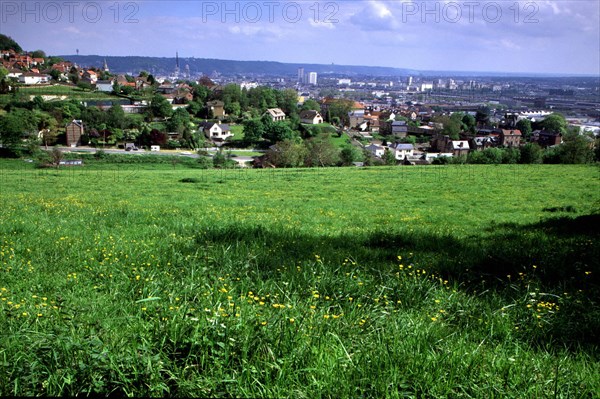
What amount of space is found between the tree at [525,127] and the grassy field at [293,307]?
4999 inches

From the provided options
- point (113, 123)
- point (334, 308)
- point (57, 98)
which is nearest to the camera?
point (334, 308)

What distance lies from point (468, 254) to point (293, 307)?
5.12 m

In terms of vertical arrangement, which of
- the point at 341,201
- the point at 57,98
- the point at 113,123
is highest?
the point at 57,98

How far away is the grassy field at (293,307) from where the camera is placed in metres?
3.65

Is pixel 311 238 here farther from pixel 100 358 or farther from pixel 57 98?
pixel 57 98

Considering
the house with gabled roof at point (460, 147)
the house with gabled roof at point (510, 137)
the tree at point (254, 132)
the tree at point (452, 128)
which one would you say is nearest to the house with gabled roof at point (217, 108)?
the tree at point (254, 132)

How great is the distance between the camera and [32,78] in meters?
Result: 148

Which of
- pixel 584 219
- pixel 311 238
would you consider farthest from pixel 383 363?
pixel 584 219

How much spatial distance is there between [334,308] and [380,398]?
7.26ft

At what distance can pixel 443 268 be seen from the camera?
25.8 feet

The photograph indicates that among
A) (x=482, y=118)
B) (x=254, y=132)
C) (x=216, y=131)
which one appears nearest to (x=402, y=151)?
(x=254, y=132)

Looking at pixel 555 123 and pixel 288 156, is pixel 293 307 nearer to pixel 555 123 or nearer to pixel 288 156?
pixel 288 156

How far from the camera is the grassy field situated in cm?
365

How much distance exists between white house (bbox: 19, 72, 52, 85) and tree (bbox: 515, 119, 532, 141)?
154580mm
